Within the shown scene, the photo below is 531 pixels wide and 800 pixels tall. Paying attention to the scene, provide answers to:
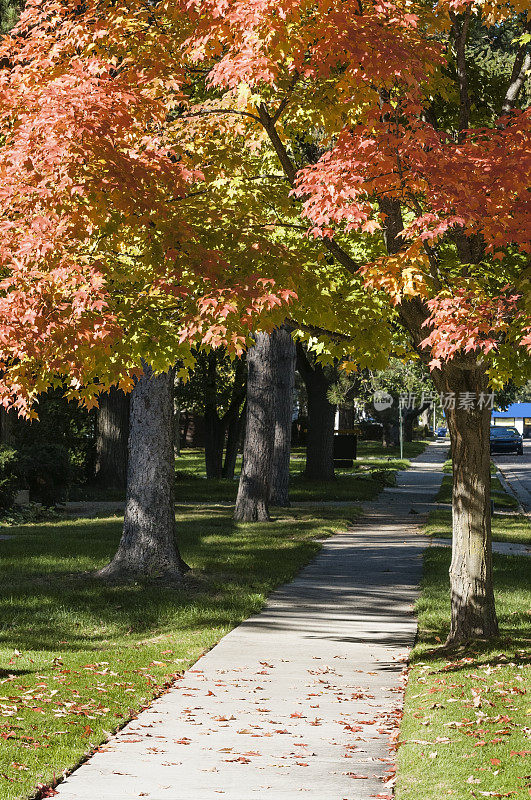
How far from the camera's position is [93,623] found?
410 inches

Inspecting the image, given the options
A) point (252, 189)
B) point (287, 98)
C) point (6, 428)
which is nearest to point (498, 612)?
point (252, 189)

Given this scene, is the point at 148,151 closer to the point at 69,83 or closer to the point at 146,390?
the point at 69,83

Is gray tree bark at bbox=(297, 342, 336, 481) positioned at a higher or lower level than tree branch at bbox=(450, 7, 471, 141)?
lower

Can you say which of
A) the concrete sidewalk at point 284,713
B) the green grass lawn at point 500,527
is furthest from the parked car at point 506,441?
the concrete sidewalk at point 284,713

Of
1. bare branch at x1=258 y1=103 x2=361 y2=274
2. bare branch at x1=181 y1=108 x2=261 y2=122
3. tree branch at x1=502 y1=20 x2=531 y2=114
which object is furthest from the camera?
tree branch at x1=502 y1=20 x2=531 y2=114

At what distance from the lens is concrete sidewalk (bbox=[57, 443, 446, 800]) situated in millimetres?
5531

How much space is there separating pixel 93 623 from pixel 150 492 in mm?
2644

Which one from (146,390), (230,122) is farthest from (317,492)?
(230,122)

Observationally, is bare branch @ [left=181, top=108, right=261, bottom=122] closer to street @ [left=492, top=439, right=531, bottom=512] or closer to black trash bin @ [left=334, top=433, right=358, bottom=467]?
street @ [left=492, top=439, right=531, bottom=512]

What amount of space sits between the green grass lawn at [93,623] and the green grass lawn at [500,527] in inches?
93.8

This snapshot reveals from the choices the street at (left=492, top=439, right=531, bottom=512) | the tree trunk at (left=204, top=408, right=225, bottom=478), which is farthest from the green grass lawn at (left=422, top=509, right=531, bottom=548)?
the tree trunk at (left=204, top=408, right=225, bottom=478)

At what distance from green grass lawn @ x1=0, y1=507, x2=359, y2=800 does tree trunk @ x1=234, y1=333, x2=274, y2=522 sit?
3.18 ft

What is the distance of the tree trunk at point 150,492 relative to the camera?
12.7m
